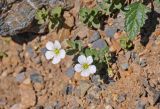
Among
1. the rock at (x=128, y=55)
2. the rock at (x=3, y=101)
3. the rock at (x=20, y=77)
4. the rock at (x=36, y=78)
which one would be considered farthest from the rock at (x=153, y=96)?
the rock at (x=3, y=101)

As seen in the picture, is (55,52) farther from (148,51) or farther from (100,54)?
(148,51)

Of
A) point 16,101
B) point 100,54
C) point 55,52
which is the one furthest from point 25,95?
point 100,54

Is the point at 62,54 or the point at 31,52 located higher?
the point at 62,54

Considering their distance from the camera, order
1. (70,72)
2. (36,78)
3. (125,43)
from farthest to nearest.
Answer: (36,78), (70,72), (125,43)

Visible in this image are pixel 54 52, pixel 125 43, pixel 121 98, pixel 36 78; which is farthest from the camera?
pixel 36 78

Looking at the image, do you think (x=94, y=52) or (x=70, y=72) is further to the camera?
(x=70, y=72)

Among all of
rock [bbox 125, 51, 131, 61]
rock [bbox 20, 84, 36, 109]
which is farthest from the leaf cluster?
rock [bbox 20, 84, 36, 109]

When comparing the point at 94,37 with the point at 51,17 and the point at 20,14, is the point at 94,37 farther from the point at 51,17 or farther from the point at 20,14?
the point at 20,14

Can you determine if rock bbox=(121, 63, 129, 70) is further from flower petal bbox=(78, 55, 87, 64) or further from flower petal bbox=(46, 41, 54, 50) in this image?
flower petal bbox=(46, 41, 54, 50)

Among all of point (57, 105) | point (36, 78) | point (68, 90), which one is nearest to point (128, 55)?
point (68, 90)
